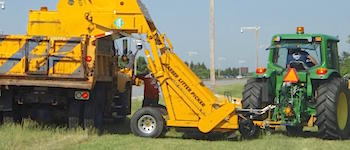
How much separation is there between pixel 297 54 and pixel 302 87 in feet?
3.53

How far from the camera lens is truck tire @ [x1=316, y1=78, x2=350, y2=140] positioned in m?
11.6

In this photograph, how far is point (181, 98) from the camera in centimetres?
1183

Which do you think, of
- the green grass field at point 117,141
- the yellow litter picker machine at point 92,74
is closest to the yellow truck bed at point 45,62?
the yellow litter picker machine at point 92,74

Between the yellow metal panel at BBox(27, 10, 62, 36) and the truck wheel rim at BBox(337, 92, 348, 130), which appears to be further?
the yellow metal panel at BBox(27, 10, 62, 36)

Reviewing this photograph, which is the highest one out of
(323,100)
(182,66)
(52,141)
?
(182,66)

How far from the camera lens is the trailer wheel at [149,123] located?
39.2ft

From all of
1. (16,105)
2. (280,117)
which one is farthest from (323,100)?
(16,105)

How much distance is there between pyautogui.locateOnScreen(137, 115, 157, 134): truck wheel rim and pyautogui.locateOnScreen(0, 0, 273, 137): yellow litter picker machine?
2 cm

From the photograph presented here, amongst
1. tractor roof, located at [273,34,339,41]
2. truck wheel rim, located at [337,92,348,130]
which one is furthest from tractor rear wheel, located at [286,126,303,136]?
tractor roof, located at [273,34,339,41]

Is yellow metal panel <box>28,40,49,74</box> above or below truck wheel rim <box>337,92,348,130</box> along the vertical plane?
above

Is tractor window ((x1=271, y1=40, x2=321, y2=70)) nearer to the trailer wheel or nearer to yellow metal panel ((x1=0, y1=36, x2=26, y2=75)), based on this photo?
the trailer wheel

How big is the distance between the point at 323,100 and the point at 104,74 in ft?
16.5

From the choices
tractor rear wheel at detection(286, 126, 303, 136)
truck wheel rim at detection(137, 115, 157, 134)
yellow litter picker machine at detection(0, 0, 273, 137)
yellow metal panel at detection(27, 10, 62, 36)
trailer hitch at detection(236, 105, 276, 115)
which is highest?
yellow metal panel at detection(27, 10, 62, 36)

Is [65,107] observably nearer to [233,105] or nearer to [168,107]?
[168,107]
